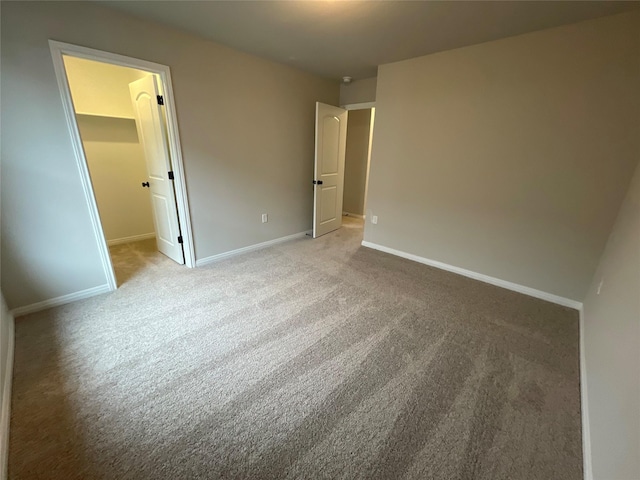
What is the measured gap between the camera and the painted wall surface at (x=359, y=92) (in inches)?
150

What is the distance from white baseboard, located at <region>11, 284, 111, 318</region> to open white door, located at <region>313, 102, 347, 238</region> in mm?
2741

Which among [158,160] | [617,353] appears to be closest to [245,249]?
[158,160]

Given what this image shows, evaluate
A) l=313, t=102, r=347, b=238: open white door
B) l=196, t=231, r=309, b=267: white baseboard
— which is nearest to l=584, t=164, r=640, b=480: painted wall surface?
l=313, t=102, r=347, b=238: open white door

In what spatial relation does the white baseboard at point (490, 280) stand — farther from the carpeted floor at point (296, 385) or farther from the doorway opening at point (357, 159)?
the doorway opening at point (357, 159)

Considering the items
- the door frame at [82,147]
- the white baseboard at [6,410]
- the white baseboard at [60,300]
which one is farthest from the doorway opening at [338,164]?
the white baseboard at [6,410]

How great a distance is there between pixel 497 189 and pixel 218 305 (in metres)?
2.99

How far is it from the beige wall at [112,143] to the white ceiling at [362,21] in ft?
4.18

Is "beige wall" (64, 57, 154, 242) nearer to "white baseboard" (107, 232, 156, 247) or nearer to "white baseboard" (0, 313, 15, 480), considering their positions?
"white baseboard" (107, 232, 156, 247)

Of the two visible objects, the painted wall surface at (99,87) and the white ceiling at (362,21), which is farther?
the painted wall surface at (99,87)

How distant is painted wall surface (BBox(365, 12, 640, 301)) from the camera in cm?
204

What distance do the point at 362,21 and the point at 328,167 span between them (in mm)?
2123

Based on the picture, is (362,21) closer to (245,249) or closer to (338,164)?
(338,164)

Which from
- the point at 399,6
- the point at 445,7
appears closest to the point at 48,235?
the point at 399,6

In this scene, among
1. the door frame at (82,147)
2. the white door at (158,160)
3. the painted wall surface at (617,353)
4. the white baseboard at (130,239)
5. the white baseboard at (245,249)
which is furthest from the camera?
the white baseboard at (130,239)
